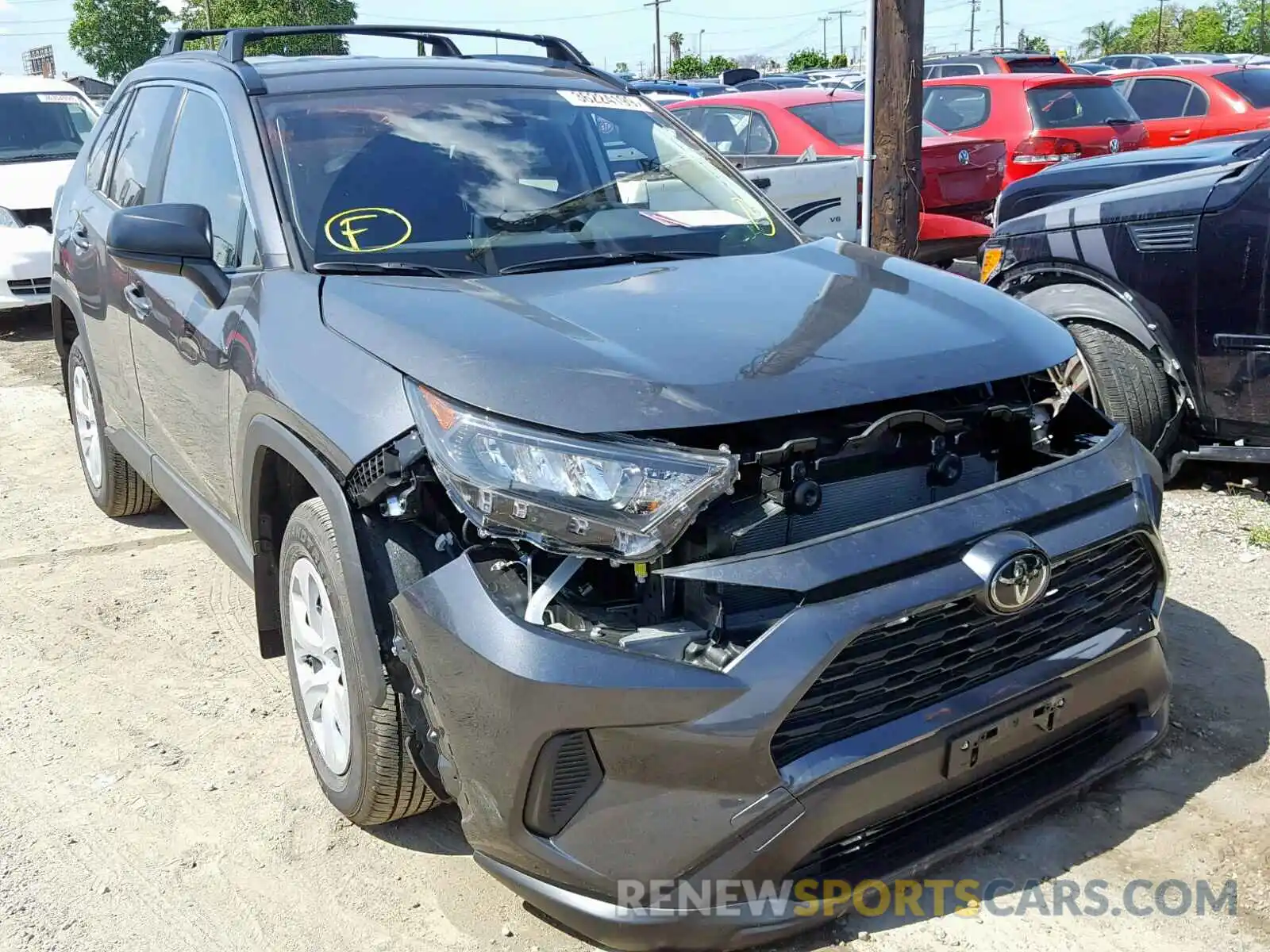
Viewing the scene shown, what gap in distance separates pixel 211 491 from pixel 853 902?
2.18 metres

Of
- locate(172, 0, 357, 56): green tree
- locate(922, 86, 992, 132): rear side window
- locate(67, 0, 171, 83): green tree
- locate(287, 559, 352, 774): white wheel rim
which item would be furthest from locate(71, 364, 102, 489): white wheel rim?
locate(67, 0, 171, 83): green tree

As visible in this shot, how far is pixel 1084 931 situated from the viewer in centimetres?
250

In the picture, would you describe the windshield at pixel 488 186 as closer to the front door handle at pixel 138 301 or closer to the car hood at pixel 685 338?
the car hood at pixel 685 338

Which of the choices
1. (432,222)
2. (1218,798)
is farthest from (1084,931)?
(432,222)

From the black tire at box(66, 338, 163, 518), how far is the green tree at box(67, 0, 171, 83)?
235 ft

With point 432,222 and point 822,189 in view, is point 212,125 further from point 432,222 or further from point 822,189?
point 822,189

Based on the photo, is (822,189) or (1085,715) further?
(822,189)

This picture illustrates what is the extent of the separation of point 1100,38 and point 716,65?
110 feet

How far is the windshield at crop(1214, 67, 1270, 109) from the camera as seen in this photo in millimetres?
13789

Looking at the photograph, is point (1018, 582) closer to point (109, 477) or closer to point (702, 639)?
point (702, 639)

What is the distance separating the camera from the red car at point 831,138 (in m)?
9.43

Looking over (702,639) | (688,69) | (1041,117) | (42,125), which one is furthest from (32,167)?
(688,69)

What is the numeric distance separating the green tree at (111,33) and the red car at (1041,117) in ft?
220

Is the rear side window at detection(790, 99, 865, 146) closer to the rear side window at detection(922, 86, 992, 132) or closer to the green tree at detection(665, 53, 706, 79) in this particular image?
the rear side window at detection(922, 86, 992, 132)
